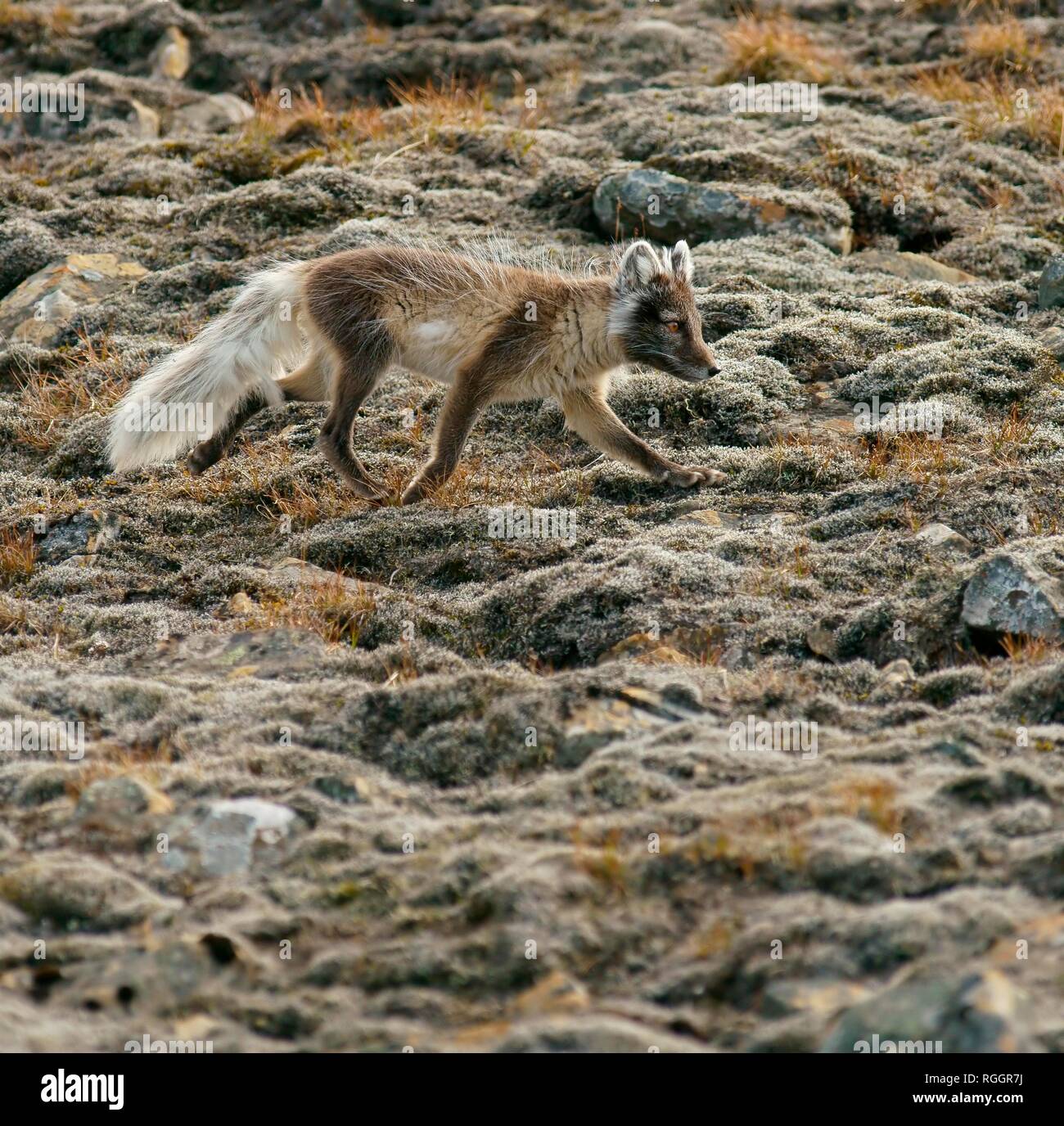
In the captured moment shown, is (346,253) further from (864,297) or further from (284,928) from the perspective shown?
(284,928)

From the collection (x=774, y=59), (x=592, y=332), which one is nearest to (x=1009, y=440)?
(x=592, y=332)

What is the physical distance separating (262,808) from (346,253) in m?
4.97

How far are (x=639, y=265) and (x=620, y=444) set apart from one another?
1202mm

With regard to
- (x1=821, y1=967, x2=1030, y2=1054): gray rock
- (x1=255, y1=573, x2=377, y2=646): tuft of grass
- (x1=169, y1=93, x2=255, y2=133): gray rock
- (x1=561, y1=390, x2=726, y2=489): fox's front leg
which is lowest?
(x1=255, y1=573, x2=377, y2=646): tuft of grass

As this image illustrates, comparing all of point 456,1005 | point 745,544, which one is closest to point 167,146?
point 745,544

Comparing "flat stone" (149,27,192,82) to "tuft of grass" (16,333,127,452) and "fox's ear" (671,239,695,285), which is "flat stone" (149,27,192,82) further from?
"fox's ear" (671,239,695,285)

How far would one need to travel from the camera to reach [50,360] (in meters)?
11.4

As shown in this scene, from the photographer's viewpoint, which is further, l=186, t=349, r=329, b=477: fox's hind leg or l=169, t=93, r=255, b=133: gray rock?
l=169, t=93, r=255, b=133: gray rock

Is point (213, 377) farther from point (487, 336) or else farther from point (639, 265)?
point (639, 265)

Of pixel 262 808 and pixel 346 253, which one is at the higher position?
pixel 346 253

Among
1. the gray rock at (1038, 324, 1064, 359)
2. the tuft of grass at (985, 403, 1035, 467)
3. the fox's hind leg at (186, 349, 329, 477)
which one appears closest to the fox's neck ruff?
the fox's hind leg at (186, 349, 329, 477)

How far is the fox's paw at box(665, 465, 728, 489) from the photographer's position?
29.4 ft

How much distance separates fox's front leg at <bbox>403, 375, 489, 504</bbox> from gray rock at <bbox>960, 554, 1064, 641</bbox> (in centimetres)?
343

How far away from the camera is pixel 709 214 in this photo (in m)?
12.7
